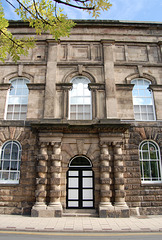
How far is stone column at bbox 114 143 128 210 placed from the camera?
29.3 ft

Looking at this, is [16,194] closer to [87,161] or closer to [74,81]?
[87,161]

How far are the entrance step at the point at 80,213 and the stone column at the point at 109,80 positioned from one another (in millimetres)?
5154

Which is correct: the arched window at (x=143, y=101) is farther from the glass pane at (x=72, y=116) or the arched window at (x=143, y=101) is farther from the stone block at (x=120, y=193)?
the stone block at (x=120, y=193)

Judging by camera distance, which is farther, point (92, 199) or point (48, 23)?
point (92, 199)

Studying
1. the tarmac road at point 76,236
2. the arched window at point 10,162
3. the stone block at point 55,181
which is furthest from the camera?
the arched window at point 10,162

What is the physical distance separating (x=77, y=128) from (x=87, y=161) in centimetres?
192

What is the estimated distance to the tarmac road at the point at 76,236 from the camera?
5.77 metres

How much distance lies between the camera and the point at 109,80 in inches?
445

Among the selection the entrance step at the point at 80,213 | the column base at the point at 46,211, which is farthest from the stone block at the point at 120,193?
the column base at the point at 46,211

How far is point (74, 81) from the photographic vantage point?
38.4 ft

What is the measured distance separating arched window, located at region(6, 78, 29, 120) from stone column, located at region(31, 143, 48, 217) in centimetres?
274

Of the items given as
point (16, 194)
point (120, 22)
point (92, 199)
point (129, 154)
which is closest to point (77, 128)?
point (129, 154)

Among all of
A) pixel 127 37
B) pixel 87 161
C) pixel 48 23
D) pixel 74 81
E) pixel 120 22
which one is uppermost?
pixel 120 22

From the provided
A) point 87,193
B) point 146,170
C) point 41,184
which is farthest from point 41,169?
point 146,170
